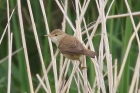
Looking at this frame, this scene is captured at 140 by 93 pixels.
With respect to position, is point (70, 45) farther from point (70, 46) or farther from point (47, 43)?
point (47, 43)

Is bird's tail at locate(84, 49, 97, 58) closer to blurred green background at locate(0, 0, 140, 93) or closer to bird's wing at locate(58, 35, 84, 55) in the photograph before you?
bird's wing at locate(58, 35, 84, 55)

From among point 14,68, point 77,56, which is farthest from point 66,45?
point 14,68

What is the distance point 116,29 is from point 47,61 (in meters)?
0.61

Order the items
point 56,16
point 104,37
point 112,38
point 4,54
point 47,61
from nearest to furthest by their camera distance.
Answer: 1. point 104,37
2. point 112,38
3. point 47,61
4. point 4,54
5. point 56,16

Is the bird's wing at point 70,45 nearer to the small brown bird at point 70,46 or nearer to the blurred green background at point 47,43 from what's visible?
the small brown bird at point 70,46

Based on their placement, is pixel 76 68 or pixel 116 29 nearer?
pixel 76 68

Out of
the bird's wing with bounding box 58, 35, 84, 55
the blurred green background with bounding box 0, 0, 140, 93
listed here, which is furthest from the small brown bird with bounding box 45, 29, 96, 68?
the blurred green background with bounding box 0, 0, 140, 93

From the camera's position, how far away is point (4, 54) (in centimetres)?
399

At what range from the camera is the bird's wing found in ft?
8.92

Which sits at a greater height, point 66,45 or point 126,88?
point 66,45

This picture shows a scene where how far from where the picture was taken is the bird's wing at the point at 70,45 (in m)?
2.72

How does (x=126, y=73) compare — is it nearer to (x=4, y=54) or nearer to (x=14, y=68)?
(x=14, y=68)

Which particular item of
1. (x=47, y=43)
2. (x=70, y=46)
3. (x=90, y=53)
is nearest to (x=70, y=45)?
(x=70, y=46)

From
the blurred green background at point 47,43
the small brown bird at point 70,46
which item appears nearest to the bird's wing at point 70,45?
the small brown bird at point 70,46
